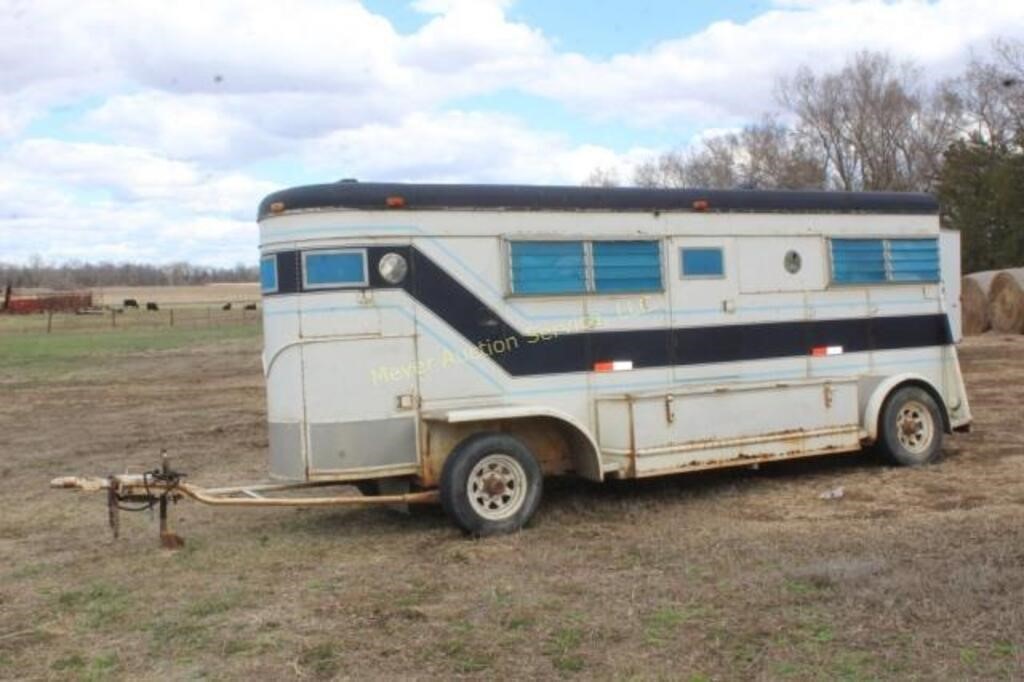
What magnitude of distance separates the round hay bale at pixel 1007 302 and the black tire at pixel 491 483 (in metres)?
22.4

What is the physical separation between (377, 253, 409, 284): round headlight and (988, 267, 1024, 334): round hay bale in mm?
22919

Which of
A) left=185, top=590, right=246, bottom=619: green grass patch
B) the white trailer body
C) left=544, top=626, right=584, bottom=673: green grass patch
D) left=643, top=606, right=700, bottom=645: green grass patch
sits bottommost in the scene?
left=544, top=626, right=584, bottom=673: green grass patch

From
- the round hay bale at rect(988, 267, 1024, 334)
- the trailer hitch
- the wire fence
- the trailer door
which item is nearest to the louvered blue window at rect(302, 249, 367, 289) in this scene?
the trailer hitch

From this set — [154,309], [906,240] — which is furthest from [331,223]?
[154,309]

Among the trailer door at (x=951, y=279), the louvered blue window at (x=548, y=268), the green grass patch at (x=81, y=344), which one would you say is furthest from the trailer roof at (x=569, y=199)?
the green grass patch at (x=81, y=344)

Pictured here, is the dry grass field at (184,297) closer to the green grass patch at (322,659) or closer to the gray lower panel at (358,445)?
the gray lower panel at (358,445)

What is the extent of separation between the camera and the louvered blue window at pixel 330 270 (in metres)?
7.64

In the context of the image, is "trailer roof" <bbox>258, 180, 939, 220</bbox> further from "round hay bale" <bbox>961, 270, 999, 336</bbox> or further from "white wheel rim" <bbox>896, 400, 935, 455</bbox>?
"round hay bale" <bbox>961, 270, 999, 336</bbox>

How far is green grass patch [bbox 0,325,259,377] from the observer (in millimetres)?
28906

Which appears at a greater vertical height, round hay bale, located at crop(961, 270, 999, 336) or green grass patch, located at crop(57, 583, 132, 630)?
round hay bale, located at crop(961, 270, 999, 336)

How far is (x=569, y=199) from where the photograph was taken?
841cm

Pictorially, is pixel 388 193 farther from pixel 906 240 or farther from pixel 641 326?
pixel 906 240

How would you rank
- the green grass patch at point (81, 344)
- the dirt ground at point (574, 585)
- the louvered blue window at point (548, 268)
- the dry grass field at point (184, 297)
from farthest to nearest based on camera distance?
the dry grass field at point (184, 297) < the green grass patch at point (81, 344) < the louvered blue window at point (548, 268) < the dirt ground at point (574, 585)

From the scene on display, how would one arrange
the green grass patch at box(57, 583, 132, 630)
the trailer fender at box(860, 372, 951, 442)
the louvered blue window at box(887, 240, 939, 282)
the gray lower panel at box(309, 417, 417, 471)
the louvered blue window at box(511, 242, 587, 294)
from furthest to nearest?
the louvered blue window at box(887, 240, 939, 282) < the trailer fender at box(860, 372, 951, 442) < the louvered blue window at box(511, 242, 587, 294) < the gray lower panel at box(309, 417, 417, 471) < the green grass patch at box(57, 583, 132, 630)
